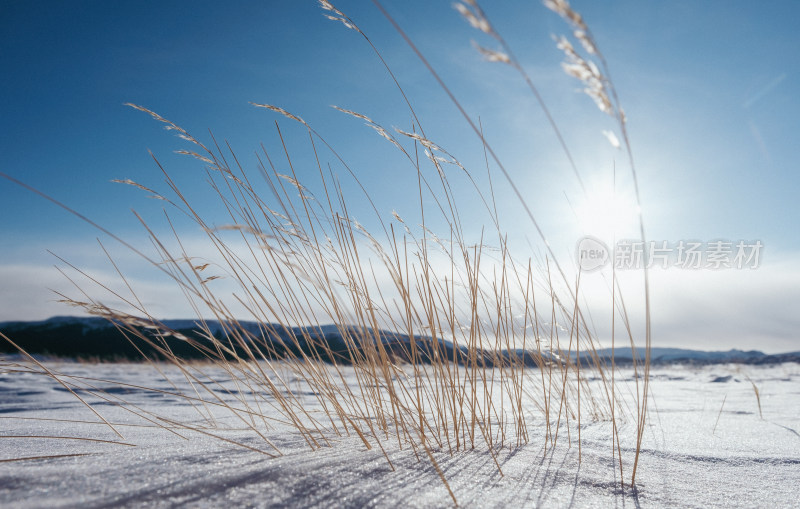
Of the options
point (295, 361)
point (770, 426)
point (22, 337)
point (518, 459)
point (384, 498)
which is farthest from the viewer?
point (22, 337)

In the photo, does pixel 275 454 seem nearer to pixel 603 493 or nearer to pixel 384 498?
pixel 384 498

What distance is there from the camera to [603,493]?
94 cm

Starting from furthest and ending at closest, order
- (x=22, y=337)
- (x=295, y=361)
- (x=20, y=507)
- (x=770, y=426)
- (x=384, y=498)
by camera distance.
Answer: (x=22, y=337), (x=770, y=426), (x=295, y=361), (x=384, y=498), (x=20, y=507)

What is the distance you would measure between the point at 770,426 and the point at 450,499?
198 centimetres

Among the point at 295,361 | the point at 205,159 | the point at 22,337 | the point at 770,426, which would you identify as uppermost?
the point at 205,159

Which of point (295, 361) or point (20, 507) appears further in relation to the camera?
point (295, 361)

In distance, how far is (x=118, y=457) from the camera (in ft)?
2.93

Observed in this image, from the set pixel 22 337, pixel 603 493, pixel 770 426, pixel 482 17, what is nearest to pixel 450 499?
pixel 603 493

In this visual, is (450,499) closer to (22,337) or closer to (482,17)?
(482,17)

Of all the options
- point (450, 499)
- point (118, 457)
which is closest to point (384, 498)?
point (450, 499)

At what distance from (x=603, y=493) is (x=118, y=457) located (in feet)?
3.34

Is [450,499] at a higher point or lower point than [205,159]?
lower

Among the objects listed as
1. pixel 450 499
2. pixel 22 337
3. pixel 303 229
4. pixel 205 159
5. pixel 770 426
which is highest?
pixel 205 159

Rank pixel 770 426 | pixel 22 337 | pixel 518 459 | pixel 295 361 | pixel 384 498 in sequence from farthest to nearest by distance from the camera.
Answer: pixel 22 337, pixel 770 426, pixel 295 361, pixel 518 459, pixel 384 498
